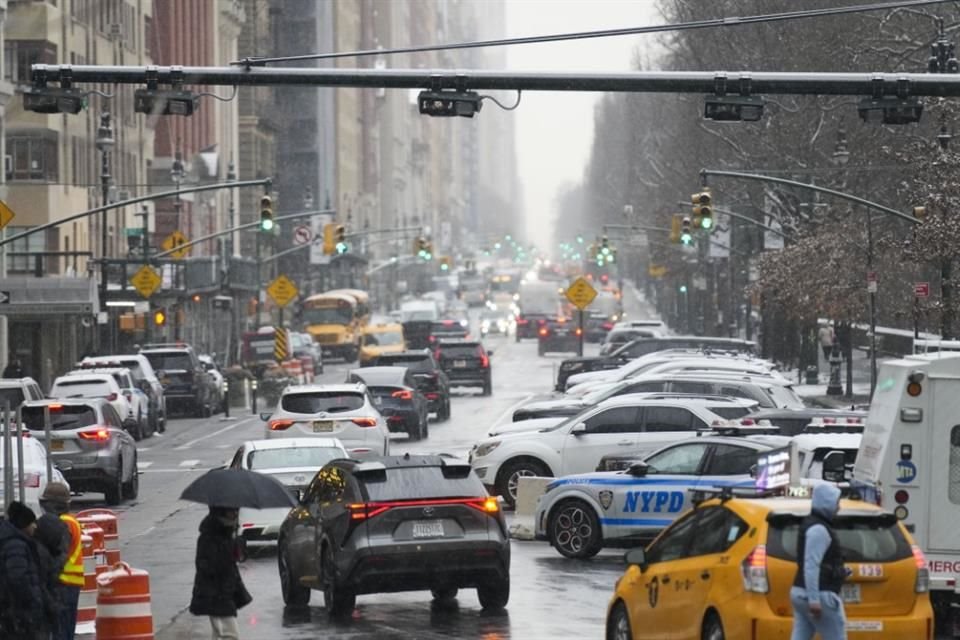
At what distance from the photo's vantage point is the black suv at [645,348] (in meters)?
57.0

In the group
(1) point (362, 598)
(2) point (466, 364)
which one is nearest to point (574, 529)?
(1) point (362, 598)

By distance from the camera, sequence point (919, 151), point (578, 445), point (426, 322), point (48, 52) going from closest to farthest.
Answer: point (578, 445), point (919, 151), point (48, 52), point (426, 322)

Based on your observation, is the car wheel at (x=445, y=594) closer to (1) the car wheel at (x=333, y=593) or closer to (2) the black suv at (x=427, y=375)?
(1) the car wheel at (x=333, y=593)

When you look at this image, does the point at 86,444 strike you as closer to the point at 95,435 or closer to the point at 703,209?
the point at 95,435

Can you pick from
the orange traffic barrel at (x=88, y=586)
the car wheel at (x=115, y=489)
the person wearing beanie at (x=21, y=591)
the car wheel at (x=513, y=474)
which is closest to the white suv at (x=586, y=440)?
the car wheel at (x=513, y=474)

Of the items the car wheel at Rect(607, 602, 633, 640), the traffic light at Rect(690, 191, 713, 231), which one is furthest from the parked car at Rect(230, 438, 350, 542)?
the traffic light at Rect(690, 191, 713, 231)

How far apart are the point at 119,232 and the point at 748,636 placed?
74.8m

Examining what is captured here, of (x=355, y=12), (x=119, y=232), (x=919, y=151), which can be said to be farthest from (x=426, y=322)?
(x=355, y=12)

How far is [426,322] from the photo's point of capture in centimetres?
9506

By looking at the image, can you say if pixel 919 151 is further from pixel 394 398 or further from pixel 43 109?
pixel 43 109

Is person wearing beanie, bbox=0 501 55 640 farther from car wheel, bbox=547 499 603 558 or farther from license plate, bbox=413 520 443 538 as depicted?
car wheel, bbox=547 499 603 558

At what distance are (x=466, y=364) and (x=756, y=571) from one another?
52.0 metres

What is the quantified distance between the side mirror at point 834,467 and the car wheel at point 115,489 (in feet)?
47.1

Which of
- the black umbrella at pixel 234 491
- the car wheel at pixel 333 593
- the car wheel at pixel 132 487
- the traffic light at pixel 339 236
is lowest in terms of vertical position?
the car wheel at pixel 132 487
